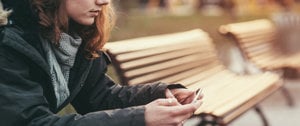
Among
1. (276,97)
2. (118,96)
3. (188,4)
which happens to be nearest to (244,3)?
(188,4)

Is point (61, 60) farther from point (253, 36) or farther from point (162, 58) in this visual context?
point (253, 36)

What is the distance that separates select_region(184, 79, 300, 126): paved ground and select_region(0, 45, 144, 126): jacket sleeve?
3.66 meters

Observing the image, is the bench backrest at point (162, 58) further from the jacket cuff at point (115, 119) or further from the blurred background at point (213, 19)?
the jacket cuff at point (115, 119)

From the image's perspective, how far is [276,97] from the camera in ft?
24.0

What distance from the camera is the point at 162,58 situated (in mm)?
4320

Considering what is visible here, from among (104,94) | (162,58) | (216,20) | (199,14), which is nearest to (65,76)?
(104,94)

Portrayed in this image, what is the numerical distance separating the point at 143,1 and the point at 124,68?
18845 mm

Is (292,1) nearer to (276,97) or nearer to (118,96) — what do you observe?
(276,97)

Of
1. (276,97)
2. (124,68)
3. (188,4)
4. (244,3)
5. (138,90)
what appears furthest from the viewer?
(188,4)

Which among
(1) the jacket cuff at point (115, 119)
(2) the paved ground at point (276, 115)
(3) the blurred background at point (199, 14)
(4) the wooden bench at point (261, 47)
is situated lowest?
(3) the blurred background at point (199, 14)

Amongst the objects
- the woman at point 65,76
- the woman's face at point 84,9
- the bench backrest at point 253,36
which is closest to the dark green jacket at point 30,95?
the woman at point 65,76

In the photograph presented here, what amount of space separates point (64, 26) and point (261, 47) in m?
5.21

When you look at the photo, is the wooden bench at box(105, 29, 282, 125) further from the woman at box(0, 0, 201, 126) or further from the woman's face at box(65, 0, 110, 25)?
the woman's face at box(65, 0, 110, 25)

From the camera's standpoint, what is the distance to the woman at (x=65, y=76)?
2008mm
